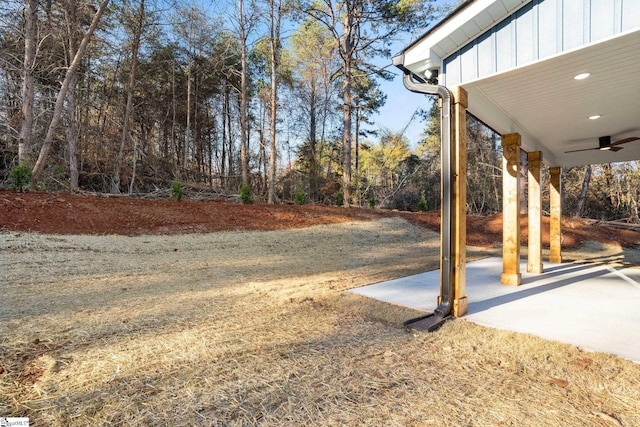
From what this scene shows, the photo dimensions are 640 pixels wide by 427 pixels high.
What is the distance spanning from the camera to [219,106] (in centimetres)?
1992

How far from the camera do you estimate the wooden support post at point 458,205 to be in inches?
113

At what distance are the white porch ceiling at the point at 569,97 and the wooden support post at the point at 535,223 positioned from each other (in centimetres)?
49

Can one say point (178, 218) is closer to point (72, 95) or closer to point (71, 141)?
point (71, 141)

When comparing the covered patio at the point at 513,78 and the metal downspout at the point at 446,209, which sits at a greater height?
the covered patio at the point at 513,78

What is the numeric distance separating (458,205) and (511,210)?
1.49 m

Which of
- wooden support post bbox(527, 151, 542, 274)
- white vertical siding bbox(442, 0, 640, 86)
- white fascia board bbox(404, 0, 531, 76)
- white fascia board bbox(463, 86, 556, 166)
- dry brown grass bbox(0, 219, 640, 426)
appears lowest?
dry brown grass bbox(0, 219, 640, 426)

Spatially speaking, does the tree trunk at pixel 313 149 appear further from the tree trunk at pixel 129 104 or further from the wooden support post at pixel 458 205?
the wooden support post at pixel 458 205

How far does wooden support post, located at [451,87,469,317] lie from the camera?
2.88 meters

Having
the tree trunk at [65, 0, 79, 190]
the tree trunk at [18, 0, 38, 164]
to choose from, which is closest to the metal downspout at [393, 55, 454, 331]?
the tree trunk at [18, 0, 38, 164]

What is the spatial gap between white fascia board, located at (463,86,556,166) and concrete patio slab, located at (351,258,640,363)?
2057 mm

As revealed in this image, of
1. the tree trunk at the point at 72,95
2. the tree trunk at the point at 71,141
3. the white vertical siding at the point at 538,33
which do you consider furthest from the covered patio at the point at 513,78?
the tree trunk at the point at 71,141

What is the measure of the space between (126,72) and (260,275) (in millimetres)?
14680

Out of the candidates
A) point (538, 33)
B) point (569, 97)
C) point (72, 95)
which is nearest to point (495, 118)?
point (569, 97)

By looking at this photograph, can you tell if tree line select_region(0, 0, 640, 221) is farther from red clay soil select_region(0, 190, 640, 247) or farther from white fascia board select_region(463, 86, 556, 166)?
white fascia board select_region(463, 86, 556, 166)
